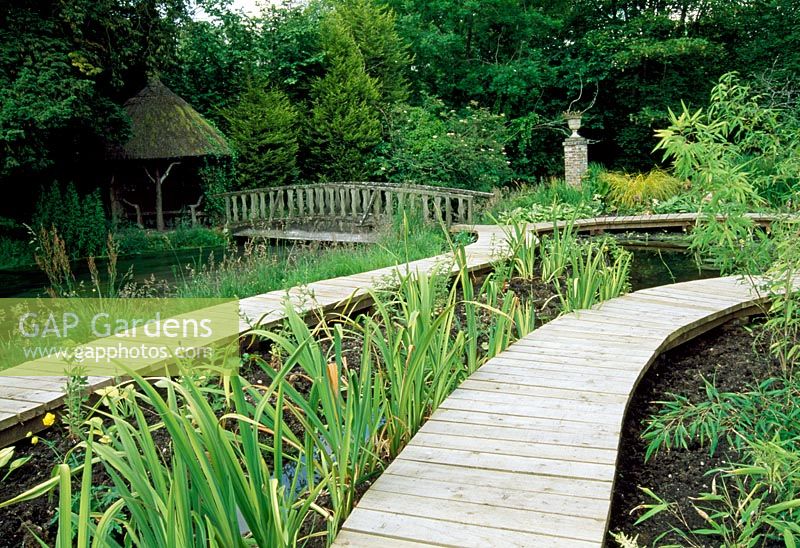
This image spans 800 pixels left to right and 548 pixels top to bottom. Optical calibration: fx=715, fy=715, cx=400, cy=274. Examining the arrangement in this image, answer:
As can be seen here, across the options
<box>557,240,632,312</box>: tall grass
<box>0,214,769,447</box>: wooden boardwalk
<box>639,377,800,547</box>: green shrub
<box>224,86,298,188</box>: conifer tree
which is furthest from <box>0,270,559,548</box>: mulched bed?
<box>224,86,298,188</box>: conifer tree

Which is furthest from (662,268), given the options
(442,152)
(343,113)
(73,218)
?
(343,113)

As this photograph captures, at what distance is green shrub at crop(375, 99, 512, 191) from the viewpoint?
1452 cm

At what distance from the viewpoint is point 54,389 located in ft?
10.6

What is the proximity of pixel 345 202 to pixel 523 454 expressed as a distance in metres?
10.7

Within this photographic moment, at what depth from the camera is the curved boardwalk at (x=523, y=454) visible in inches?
80.6

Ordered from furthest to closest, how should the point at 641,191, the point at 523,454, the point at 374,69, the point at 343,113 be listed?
1. the point at 374,69
2. the point at 343,113
3. the point at 641,191
4. the point at 523,454

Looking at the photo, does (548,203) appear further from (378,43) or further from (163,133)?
(378,43)

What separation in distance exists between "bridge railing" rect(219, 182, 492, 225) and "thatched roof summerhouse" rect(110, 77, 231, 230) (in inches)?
42.8

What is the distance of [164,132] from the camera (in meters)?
13.5

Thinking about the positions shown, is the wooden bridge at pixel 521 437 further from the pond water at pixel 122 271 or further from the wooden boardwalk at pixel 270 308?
the pond water at pixel 122 271

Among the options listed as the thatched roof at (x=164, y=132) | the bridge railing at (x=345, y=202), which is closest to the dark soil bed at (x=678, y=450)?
the bridge railing at (x=345, y=202)

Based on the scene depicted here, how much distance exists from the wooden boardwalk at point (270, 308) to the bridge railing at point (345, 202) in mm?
1597

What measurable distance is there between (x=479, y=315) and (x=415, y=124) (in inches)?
452

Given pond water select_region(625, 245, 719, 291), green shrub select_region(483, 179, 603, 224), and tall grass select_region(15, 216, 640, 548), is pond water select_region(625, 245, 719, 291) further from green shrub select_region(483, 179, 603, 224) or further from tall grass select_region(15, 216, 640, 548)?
tall grass select_region(15, 216, 640, 548)
